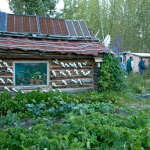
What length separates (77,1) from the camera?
32.8 m

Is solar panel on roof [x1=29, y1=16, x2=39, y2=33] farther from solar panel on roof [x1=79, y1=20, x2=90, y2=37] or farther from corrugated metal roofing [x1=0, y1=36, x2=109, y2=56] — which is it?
solar panel on roof [x1=79, y1=20, x2=90, y2=37]

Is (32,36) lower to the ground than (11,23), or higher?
lower

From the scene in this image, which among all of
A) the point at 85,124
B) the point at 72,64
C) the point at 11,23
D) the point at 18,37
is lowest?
the point at 85,124

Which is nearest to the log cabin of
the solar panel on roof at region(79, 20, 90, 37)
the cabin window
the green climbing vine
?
the cabin window

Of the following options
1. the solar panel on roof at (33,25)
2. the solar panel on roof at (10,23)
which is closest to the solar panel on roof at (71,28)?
the solar panel on roof at (33,25)

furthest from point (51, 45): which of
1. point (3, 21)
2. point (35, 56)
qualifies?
point (3, 21)

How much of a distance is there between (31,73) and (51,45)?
1.64m

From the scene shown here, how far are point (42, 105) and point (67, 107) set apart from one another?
33.8 inches

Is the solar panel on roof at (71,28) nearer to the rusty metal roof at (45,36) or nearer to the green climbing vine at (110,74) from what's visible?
the rusty metal roof at (45,36)

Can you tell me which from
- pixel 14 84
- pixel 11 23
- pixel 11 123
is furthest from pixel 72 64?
pixel 11 123

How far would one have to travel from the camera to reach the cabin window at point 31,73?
7882 millimetres

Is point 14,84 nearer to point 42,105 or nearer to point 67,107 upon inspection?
point 42,105

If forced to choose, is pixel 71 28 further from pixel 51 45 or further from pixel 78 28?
pixel 51 45

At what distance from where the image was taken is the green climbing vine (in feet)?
28.0
